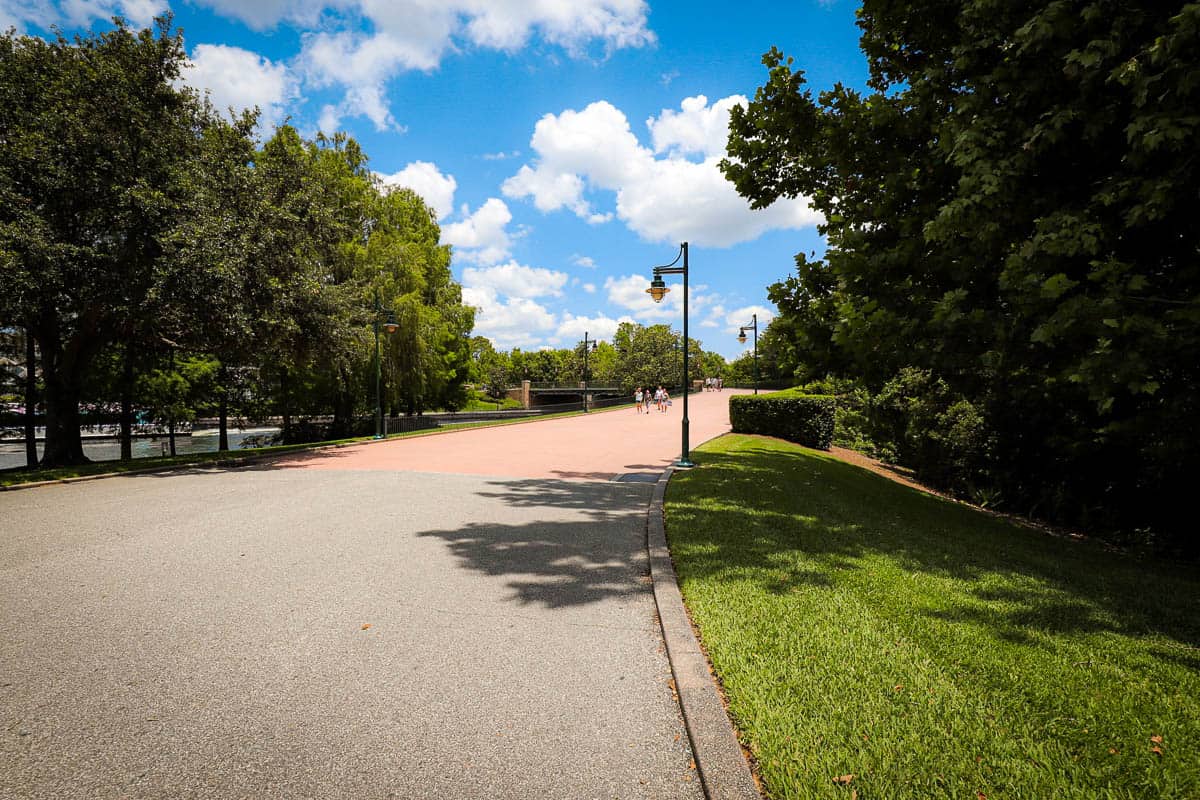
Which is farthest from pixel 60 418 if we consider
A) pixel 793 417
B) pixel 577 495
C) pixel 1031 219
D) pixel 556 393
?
pixel 556 393

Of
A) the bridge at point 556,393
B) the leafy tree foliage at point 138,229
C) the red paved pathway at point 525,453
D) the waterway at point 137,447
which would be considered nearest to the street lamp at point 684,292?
the red paved pathway at point 525,453

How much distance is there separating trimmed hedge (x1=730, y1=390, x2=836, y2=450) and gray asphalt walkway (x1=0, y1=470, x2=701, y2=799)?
40.4ft

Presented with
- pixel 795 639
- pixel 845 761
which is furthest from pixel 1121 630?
pixel 845 761

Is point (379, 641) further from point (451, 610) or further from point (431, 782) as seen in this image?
point (431, 782)

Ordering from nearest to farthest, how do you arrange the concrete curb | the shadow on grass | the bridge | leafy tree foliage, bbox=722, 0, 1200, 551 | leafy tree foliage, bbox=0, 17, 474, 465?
the concrete curb → the shadow on grass → leafy tree foliage, bbox=722, 0, 1200, 551 → leafy tree foliage, bbox=0, 17, 474, 465 → the bridge

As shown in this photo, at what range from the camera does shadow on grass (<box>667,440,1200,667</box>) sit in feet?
13.3

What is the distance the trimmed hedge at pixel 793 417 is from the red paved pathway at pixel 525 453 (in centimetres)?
178

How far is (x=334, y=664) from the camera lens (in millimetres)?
3406

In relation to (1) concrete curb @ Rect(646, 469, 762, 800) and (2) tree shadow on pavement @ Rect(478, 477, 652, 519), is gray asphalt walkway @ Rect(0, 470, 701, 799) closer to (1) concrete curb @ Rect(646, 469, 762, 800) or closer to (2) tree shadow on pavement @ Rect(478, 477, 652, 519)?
(1) concrete curb @ Rect(646, 469, 762, 800)

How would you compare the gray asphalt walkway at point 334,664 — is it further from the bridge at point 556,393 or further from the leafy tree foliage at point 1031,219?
the bridge at point 556,393

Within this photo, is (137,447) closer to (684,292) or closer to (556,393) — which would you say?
(684,292)

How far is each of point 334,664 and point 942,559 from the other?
567cm

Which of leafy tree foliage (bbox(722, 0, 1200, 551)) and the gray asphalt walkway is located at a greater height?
leafy tree foliage (bbox(722, 0, 1200, 551))

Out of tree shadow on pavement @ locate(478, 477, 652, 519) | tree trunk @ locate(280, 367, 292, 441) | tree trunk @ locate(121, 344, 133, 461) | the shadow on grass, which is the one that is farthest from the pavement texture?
tree trunk @ locate(280, 367, 292, 441)
